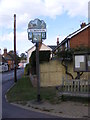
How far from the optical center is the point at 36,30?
33.3ft

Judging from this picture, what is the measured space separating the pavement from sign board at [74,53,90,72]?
1.72 metres

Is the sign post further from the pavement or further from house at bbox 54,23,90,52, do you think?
house at bbox 54,23,90,52

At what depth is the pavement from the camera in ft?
23.7

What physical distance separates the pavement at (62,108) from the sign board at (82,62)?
67.8 inches

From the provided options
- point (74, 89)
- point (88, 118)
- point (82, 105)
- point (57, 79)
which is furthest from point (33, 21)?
point (57, 79)

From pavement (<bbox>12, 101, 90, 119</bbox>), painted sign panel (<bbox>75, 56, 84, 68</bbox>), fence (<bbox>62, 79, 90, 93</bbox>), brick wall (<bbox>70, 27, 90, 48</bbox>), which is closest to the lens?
pavement (<bbox>12, 101, 90, 119</bbox>)

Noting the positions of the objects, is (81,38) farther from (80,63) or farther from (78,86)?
(78,86)

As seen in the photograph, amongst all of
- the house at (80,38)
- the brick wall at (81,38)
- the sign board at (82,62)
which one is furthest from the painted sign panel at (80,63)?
the brick wall at (81,38)

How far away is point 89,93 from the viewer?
891cm

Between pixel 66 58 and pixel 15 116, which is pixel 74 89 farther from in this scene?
pixel 66 58

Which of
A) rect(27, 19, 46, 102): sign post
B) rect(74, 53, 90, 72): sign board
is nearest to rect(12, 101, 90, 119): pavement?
rect(74, 53, 90, 72): sign board

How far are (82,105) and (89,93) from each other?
2.15 ft

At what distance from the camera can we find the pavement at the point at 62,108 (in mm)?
7230

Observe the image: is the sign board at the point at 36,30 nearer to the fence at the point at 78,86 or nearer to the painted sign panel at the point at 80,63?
the painted sign panel at the point at 80,63
